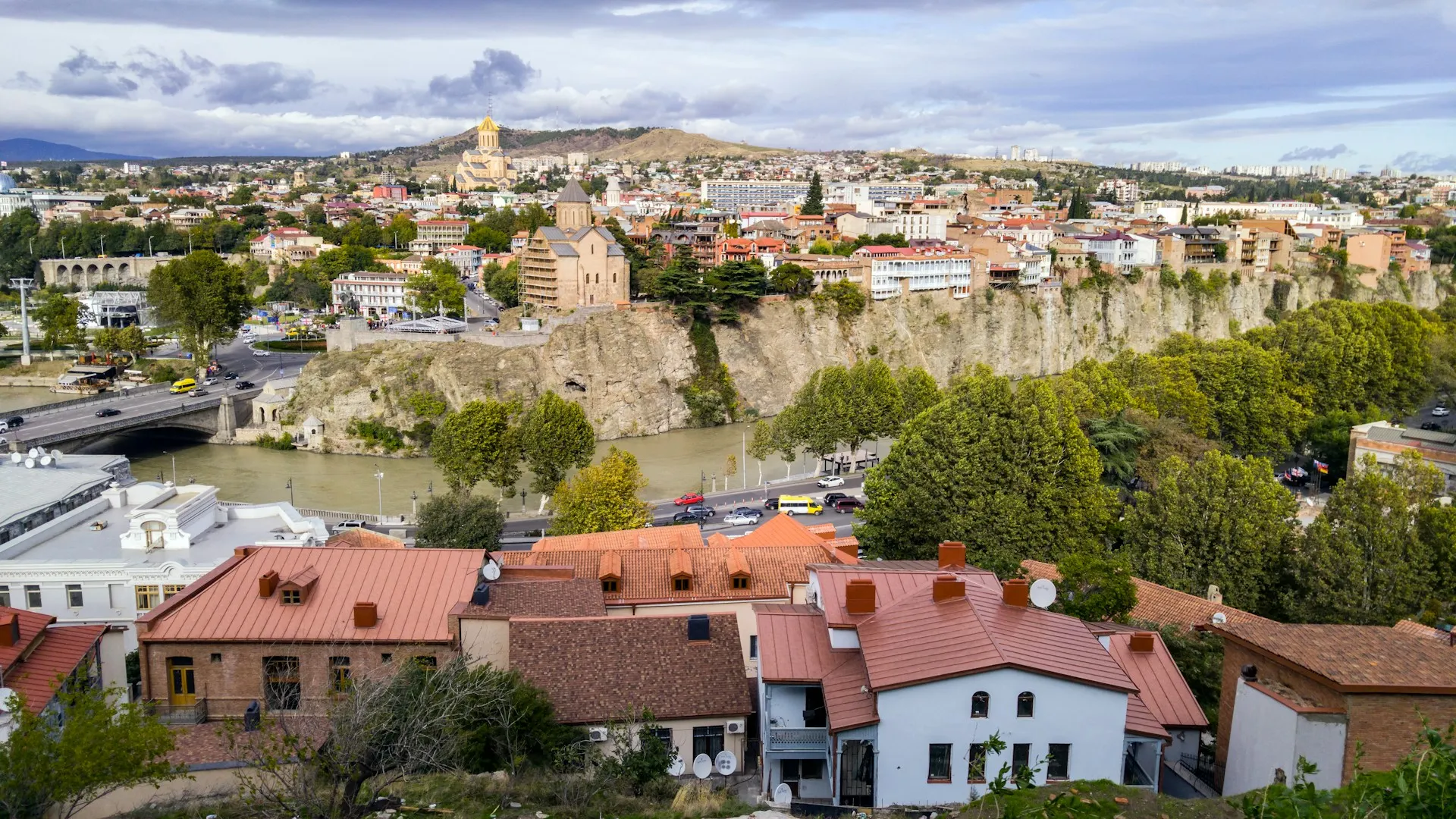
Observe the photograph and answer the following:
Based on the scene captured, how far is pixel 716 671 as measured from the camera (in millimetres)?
11477

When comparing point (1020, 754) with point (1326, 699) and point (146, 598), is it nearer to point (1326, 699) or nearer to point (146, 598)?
point (1326, 699)

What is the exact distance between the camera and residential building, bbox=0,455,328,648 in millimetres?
15133

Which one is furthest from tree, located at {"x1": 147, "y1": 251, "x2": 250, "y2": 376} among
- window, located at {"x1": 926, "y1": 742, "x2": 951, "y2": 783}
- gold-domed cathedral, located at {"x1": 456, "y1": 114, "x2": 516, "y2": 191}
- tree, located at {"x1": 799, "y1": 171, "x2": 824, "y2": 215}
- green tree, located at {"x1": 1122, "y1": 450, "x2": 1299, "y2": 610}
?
gold-domed cathedral, located at {"x1": 456, "y1": 114, "x2": 516, "y2": 191}

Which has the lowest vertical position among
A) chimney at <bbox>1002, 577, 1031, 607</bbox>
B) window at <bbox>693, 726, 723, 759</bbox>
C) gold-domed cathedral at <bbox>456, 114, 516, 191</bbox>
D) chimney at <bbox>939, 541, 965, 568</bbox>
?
window at <bbox>693, 726, 723, 759</bbox>

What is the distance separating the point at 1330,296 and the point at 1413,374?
35.0m

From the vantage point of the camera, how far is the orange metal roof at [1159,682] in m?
10.9

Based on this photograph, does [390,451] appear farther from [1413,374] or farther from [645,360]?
[1413,374]

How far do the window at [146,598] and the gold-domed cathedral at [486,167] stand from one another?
381 ft

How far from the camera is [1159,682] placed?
1132 cm

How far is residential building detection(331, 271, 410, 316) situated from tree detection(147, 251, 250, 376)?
11.1 m

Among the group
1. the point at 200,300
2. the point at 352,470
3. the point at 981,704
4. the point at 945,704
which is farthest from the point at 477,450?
the point at 200,300

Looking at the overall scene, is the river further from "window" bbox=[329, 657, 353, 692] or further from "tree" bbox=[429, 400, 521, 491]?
"window" bbox=[329, 657, 353, 692]

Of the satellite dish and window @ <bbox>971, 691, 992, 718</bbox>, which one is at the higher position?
the satellite dish

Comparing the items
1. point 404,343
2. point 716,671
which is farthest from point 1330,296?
point 716,671
